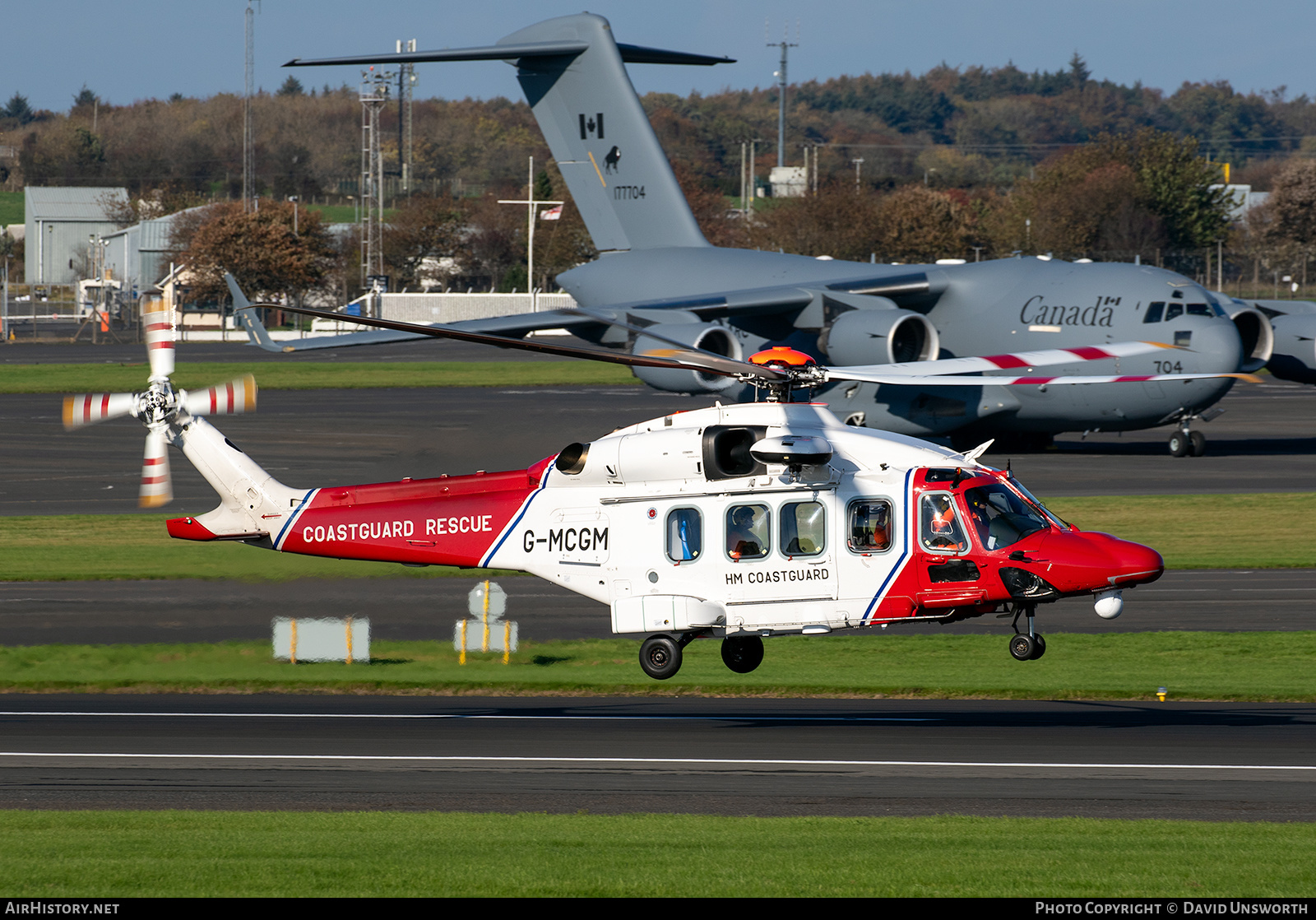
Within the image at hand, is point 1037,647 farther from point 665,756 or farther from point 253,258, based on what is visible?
point 253,258

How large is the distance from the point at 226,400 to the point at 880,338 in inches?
872

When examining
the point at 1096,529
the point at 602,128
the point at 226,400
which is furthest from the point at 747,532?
the point at 602,128

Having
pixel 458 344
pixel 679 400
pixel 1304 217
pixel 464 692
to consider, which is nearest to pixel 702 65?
pixel 679 400

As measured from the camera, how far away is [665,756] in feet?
55.4

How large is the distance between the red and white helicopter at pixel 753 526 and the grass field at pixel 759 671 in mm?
4497

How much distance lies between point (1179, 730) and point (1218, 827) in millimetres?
4679

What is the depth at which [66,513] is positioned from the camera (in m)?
34.7

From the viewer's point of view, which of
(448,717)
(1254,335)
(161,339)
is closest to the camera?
(161,339)

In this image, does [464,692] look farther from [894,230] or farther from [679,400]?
[894,230]

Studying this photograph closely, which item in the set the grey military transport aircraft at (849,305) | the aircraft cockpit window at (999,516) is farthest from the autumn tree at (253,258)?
the aircraft cockpit window at (999,516)

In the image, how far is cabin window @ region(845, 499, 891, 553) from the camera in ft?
53.0

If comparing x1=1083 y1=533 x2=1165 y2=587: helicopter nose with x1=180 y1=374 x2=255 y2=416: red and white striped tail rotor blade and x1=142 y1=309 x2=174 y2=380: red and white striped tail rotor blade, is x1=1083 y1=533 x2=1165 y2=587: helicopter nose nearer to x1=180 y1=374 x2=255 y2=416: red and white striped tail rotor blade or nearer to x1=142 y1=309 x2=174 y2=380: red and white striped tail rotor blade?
x1=180 y1=374 x2=255 y2=416: red and white striped tail rotor blade

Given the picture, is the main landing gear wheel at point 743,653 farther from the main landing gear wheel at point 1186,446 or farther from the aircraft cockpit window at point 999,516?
the main landing gear wheel at point 1186,446

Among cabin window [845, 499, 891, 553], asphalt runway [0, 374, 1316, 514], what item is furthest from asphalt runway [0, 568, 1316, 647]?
cabin window [845, 499, 891, 553]
